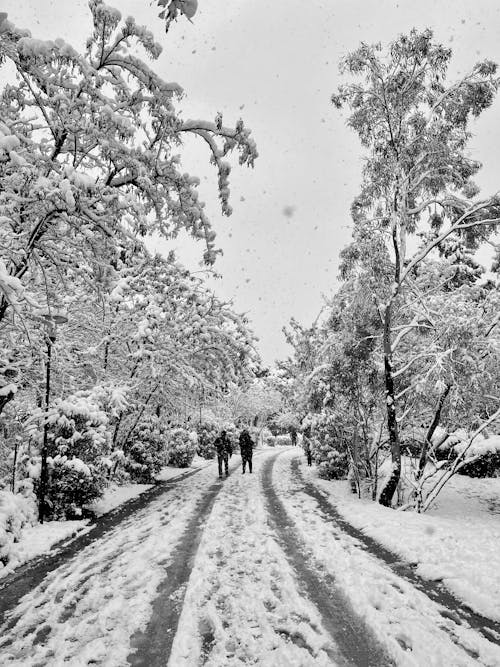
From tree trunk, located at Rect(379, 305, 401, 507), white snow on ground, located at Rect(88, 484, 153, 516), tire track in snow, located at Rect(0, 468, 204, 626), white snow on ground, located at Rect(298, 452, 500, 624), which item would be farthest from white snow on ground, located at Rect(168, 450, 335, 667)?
tree trunk, located at Rect(379, 305, 401, 507)

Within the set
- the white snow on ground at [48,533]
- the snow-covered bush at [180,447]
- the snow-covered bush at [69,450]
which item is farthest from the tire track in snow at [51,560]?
the snow-covered bush at [180,447]

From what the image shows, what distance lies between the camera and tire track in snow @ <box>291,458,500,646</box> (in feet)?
12.2

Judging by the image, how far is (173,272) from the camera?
7262 mm

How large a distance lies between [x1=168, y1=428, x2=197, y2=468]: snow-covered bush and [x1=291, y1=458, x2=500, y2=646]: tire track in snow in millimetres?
11760

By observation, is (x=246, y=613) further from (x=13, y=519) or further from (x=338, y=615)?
(x=13, y=519)

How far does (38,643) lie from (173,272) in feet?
17.7

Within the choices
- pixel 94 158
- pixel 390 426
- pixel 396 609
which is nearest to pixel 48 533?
pixel 396 609

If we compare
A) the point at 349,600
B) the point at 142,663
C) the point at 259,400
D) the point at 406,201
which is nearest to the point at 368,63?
the point at 406,201

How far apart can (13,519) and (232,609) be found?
468 cm

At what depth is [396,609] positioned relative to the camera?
3992 millimetres

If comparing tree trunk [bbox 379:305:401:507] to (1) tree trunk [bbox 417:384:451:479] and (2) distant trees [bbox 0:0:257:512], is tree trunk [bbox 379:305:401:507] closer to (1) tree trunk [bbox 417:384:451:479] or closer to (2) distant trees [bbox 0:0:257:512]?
(1) tree trunk [bbox 417:384:451:479]

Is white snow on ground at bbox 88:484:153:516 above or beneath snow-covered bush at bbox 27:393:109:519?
beneath

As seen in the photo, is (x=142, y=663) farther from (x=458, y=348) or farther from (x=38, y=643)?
(x=458, y=348)

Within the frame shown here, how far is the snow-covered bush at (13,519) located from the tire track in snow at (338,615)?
4.06 meters
